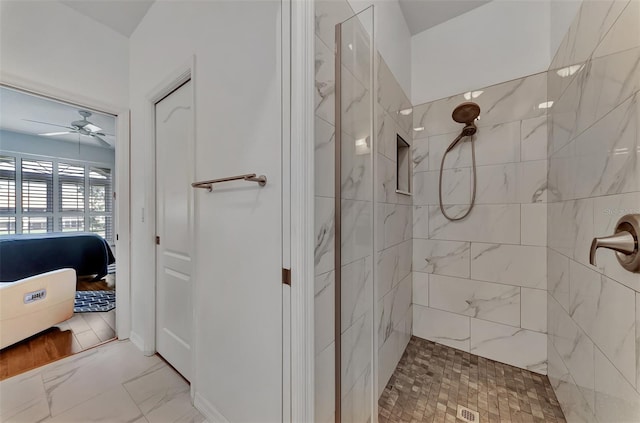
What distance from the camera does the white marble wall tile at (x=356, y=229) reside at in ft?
3.20

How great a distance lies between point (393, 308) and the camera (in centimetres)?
157

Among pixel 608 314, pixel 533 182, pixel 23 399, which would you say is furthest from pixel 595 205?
pixel 23 399

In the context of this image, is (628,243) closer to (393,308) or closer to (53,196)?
(393,308)

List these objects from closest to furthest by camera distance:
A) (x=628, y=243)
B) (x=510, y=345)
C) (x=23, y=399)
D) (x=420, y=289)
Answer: (x=628, y=243) < (x=23, y=399) < (x=510, y=345) < (x=420, y=289)

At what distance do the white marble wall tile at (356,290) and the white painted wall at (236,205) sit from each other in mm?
275

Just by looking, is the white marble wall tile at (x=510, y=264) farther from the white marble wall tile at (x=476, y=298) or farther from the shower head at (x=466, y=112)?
the shower head at (x=466, y=112)

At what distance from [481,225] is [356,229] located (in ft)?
4.34

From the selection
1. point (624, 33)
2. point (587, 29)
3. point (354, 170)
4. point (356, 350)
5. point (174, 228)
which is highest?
point (587, 29)

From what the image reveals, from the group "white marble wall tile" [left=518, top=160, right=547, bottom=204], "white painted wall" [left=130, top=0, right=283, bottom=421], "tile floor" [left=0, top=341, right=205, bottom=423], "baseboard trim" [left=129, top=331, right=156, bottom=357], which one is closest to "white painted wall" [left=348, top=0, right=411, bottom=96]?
"white painted wall" [left=130, top=0, right=283, bottom=421]

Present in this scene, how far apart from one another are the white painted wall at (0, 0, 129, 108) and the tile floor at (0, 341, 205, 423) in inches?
76.4

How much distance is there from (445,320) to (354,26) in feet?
6.83

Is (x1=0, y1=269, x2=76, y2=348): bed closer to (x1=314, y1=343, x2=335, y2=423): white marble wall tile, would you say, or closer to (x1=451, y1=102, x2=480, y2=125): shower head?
(x1=314, y1=343, x2=335, y2=423): white marble wall tile

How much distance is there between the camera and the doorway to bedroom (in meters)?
1.78

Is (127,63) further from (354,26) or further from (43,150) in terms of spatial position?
(43,150)
